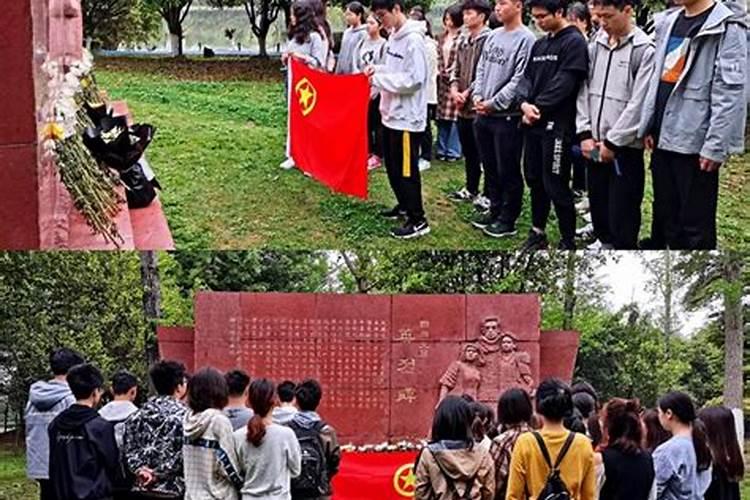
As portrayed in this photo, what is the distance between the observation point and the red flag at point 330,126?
6445mm

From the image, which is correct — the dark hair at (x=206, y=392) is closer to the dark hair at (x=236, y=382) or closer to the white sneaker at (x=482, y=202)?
the dark hair at (x=236, y=382)

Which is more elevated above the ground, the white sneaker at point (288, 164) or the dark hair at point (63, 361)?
the white sneaker at point (288, 164)

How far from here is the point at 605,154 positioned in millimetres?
5148

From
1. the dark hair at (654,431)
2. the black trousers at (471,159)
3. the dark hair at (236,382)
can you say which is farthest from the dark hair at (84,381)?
the black trousers at (471,159)

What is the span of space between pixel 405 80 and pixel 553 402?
2978mm

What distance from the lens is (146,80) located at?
11250 mm

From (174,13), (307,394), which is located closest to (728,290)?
(307,394)

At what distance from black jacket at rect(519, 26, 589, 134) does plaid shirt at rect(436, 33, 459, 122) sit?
1589 mm

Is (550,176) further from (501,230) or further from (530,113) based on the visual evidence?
(501,230)

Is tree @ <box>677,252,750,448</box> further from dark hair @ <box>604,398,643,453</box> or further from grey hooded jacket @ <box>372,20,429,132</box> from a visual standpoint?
dark hair @ <box>604,398,643,453</box>

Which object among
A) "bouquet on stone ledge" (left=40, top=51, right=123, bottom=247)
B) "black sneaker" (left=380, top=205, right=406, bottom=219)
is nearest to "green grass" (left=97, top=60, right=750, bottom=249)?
"black sneaker" (left=380, top=205, right=406, bottom=219)

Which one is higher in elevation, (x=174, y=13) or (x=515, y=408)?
(x=174, y=13)

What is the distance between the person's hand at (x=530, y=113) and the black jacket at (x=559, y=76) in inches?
0.9

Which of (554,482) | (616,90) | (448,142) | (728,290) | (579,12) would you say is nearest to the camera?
(554,482)
